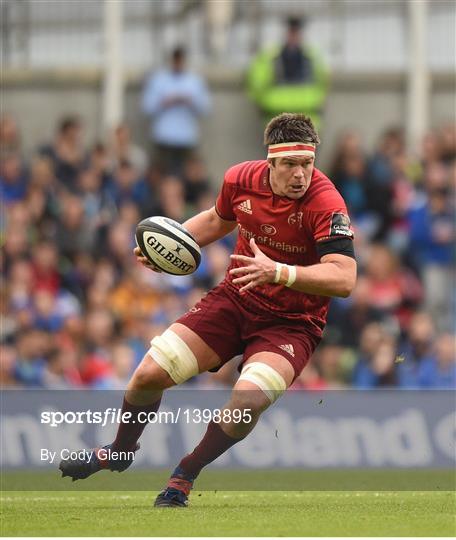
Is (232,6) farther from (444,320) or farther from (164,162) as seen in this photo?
(444,320)

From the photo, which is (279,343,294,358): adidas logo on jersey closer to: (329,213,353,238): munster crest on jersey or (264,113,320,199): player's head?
(329,213,353,238): munster crest on jersey

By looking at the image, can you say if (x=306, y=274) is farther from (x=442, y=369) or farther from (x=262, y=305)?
(x=442, y=369)

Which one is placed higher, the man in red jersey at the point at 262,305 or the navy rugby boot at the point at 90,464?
the man in red jersey at the point at 262,305

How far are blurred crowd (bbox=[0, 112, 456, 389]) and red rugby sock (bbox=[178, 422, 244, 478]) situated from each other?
4.84 m

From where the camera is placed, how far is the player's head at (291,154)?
31.0 ft

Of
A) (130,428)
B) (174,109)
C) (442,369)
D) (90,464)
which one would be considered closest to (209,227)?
(130,428)

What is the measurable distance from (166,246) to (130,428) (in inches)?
45.0

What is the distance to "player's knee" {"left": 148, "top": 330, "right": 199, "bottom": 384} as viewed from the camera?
31.7 ft

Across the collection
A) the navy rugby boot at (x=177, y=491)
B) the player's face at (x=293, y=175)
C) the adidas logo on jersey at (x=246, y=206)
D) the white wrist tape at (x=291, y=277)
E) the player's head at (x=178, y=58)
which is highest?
the player's face at (x=293, y=175)

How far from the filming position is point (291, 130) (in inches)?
374

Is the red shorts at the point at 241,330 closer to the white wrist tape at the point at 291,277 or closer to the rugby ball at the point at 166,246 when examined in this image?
the rugby ball at the point at 166,246

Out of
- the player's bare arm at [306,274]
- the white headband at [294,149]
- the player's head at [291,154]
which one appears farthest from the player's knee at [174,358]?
the white headband at [294,149]
